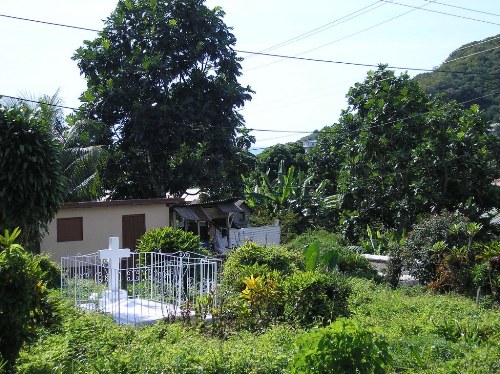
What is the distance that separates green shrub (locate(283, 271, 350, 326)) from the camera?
10008mm

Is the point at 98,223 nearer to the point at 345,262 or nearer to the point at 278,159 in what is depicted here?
the point at 345,262

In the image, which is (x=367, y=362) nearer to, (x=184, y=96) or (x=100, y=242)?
(x=100, y=242)

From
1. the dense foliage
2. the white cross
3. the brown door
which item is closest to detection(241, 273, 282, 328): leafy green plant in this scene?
the white cross

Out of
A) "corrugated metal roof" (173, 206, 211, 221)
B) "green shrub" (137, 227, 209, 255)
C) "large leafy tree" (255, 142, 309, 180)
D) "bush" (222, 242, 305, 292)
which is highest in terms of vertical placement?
"large leafy tree" (255, 142, 309, 180)

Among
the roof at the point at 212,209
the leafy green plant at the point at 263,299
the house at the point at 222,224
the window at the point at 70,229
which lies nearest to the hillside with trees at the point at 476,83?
the house at the point at 222,224

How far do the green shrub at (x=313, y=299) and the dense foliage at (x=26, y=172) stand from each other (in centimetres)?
493

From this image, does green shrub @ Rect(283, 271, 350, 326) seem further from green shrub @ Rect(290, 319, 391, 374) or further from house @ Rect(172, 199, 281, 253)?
house @ Rect(172, 199, 281, 253)

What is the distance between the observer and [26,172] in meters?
11.5

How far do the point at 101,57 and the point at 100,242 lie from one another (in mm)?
9492

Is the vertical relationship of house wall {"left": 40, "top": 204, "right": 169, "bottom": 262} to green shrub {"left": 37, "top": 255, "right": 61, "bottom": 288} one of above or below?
above

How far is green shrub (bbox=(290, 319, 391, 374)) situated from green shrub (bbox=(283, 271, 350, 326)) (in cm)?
387

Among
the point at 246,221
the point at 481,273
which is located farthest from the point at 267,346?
the point at 246,221

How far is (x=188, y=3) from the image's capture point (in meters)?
26.8

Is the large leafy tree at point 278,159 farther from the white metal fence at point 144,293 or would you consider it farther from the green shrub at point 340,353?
the green shrub at point 340,353
